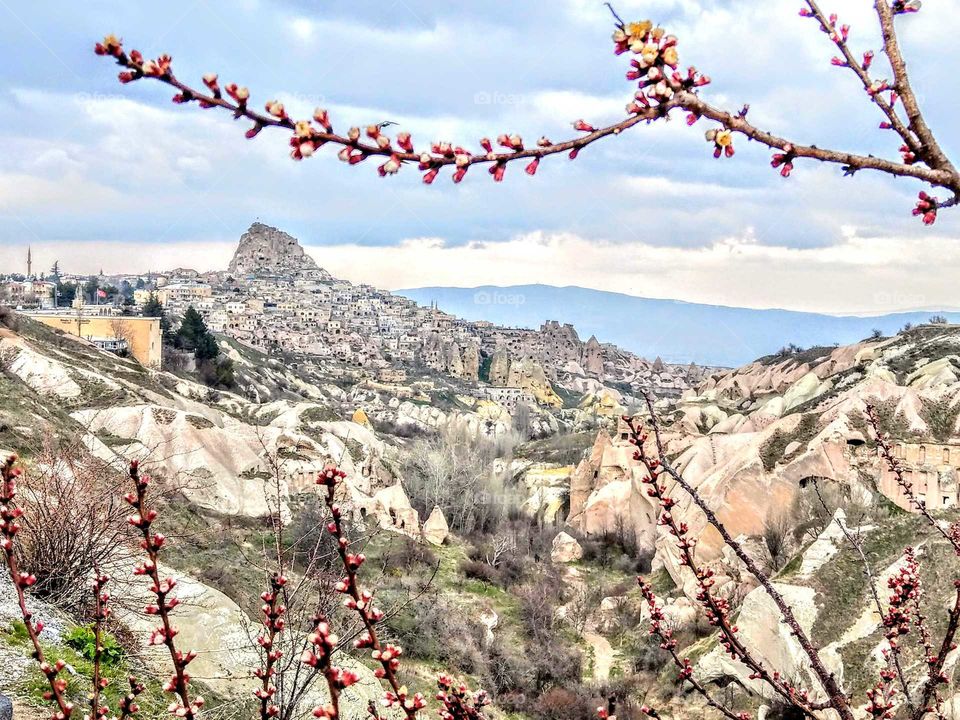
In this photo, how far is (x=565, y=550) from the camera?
25.9m

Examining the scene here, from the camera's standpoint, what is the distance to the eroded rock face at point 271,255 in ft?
546

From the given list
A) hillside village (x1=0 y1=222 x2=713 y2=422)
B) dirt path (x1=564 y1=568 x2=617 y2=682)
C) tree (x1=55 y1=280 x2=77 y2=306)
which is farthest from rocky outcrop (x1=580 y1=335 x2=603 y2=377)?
dirt path (x1=564 y1=568 x2=617 y2=682)

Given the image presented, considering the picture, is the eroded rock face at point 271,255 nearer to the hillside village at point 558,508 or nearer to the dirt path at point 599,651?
the hillside village at point 558,508

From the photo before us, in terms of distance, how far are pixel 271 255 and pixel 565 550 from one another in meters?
159

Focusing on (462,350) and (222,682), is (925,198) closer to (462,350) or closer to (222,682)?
(222,682)

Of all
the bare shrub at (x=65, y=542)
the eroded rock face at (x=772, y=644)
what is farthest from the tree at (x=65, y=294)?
the eroded rock face at (x=772, y=644)

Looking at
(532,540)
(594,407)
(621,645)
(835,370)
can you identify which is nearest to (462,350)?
(594,407)

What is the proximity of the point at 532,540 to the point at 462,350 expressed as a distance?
84793mm

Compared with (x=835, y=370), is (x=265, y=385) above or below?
below

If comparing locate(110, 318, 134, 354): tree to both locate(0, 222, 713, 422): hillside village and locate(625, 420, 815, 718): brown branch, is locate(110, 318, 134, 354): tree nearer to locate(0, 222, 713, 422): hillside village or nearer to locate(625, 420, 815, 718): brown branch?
locate(0, 222, 713, 422): hillside village

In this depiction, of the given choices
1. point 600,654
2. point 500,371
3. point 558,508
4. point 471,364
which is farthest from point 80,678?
point 471,364

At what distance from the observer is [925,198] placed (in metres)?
1.68

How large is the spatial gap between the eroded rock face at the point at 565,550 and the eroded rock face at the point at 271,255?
145339 millimetres

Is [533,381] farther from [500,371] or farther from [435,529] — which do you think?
[435,529]
